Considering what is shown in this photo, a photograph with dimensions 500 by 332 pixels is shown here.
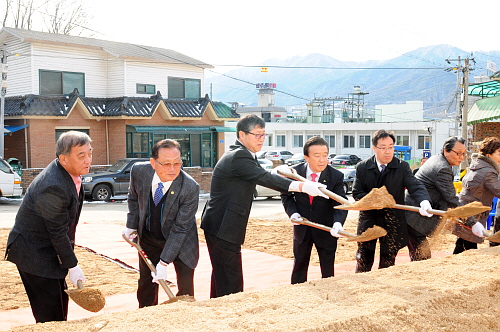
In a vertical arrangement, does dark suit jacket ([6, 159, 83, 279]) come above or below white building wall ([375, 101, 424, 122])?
below

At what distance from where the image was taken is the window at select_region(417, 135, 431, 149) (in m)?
44.6

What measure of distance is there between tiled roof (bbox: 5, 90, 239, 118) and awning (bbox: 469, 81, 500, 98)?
11.4m

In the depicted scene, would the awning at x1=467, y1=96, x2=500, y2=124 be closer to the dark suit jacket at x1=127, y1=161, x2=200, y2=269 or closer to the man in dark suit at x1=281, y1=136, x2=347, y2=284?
the man in dark suit at x1=281, y1=136, x2=347, y2=284

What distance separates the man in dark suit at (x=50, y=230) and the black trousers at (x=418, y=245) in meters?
3.56

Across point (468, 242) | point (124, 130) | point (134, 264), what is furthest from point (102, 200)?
point (468, 242)

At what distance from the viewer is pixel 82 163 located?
139 inches

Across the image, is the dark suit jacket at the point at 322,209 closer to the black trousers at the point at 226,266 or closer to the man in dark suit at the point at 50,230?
the black trousers at the point at 226,266

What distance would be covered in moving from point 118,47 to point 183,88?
147 inches

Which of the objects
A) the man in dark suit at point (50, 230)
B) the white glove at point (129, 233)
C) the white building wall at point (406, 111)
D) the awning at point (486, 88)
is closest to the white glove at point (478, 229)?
the white glove at point (129, 233)

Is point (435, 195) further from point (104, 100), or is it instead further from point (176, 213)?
point (104, 100)

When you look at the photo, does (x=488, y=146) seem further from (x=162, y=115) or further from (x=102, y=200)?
(x=162, y=115)

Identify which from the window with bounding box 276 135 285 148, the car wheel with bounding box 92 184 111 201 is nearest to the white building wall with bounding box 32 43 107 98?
the car wheel with bounding box 92 184 111 201

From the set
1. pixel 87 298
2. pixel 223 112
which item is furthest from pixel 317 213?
pixel 223 112

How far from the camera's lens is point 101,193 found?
58.3 feet
